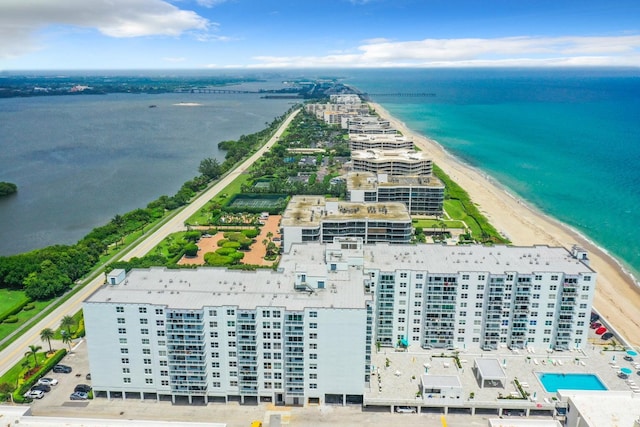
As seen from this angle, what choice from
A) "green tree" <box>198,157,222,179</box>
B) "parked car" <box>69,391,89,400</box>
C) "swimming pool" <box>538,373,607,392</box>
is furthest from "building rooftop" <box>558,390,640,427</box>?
"green tree" <box>198,157,222,179</box>

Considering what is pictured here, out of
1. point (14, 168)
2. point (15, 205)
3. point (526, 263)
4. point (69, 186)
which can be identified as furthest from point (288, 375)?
point (14, 168)

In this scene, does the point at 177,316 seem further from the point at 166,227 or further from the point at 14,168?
the point at 14,168

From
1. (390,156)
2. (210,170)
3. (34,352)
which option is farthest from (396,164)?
(34,352)

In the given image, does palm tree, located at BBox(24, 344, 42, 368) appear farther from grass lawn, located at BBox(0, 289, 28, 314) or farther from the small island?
the small island

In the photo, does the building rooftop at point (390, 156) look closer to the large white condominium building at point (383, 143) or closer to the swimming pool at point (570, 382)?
the large white condominium building at point (383, 143)

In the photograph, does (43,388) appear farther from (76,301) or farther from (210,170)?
(210,170)

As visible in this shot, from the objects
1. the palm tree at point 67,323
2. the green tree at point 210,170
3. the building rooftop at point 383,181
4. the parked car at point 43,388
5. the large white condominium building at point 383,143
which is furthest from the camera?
the large white condominium building at point 383,143

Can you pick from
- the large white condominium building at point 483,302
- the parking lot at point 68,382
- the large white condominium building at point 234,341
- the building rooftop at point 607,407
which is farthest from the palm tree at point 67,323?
the building rooftop at point 607,407
